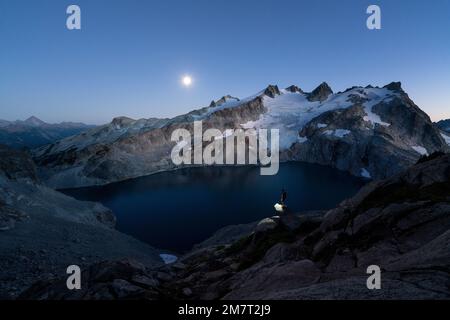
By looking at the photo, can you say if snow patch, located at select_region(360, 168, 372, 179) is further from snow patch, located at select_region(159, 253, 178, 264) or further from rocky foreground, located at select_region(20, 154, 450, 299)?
rocky foreground, located at select_region(20, 154, 450, 299)

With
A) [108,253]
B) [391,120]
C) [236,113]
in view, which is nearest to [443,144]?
[391,120]

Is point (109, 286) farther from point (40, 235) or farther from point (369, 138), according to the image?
point (369, 138)

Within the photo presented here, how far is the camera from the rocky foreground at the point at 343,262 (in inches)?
356

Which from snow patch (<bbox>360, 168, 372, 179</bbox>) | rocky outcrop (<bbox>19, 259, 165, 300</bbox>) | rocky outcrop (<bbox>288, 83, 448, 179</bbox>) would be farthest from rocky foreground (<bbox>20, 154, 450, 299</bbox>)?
rocky outcrop (<bbox>288, 83, 448, 179</bbox>)

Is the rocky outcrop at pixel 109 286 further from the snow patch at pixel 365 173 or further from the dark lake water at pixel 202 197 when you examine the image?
the snow patch at pixel 365 173

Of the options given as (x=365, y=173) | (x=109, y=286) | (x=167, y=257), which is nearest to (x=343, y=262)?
(x=109, y=286)

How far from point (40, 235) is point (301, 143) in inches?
6126

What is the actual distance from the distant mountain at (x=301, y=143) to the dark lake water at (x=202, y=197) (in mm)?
10346

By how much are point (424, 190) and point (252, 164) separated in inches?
5299

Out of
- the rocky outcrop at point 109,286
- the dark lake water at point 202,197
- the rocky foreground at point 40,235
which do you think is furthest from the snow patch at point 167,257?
the rocky outcrop at point 109,286

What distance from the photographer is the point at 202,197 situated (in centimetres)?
8844

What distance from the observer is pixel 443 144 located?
6127 inches

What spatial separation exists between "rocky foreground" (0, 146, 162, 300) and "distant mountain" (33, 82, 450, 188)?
59.4 meters

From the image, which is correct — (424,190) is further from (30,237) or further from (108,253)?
(30,237)
